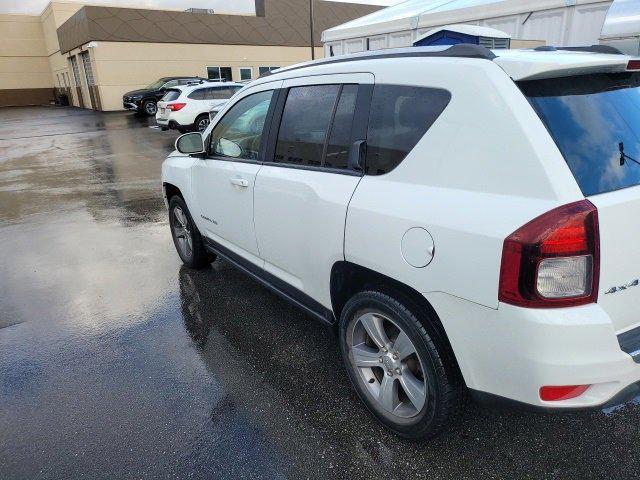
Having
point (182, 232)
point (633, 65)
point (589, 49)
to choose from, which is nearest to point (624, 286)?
point (633, 65)

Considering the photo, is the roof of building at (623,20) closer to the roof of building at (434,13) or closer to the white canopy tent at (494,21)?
the white canopy tent at (494,21)

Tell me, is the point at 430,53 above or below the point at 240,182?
above

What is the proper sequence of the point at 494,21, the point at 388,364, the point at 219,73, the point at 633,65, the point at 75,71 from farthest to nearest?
the point at 75,71, the point at 219,73, the point at 494,21, the point at 388,364, the point at 633,65

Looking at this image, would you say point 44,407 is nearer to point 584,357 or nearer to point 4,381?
point 4,381

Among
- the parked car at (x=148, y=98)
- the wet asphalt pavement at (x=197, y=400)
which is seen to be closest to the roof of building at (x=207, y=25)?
the parked car at (x=148, y=98)

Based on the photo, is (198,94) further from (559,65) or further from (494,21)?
(559,65)

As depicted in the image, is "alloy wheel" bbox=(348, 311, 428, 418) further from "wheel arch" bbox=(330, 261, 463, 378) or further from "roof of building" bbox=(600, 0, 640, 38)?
"roof of building" bbox=(600, 0, 640, 38)

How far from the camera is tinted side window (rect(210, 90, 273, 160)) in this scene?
3426 millimetres

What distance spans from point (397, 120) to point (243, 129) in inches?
67.0

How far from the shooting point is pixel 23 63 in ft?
139

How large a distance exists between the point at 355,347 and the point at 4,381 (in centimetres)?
238

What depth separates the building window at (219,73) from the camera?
33.0m

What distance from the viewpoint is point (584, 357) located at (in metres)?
1.77

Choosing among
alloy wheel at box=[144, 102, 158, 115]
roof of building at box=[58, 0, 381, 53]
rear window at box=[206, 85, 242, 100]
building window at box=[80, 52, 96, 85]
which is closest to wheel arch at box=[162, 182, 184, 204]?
rear window at box=[206, 85, 242, 100]
